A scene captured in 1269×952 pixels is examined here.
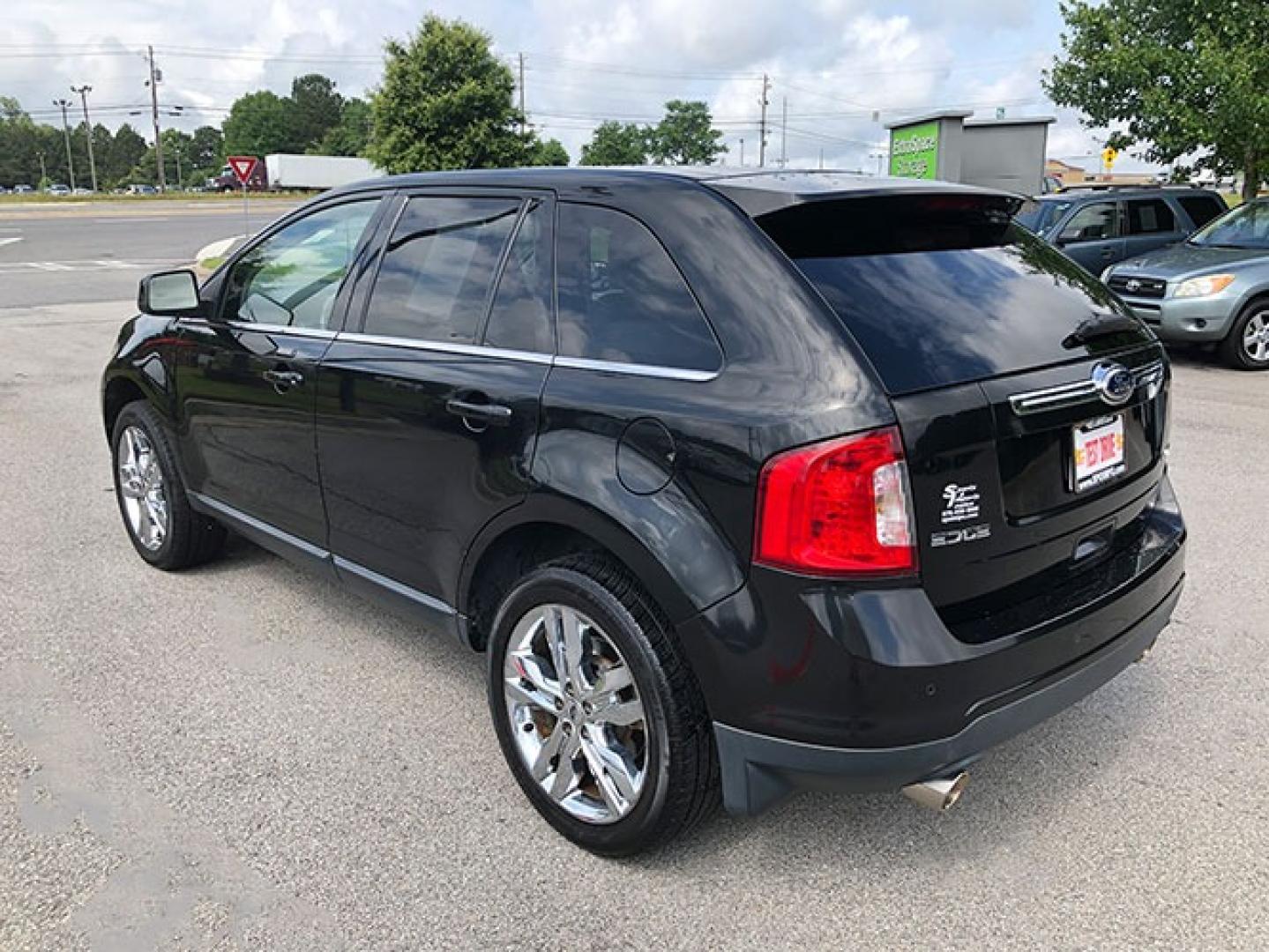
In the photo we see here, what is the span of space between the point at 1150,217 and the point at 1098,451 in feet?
42.4

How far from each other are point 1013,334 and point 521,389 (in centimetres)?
125

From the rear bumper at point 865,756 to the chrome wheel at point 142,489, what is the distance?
318cm

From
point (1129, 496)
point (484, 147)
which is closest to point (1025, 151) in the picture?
point (484, 147)

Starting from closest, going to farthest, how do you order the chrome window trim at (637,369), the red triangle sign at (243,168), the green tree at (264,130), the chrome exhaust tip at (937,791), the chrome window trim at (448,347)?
the chrome exhaust tip at (937,791)
the chrome window trim at (637,369)
the chrome window trim at (448,347)
the red triangle sign at (243,168)
the green tree at (264,130)

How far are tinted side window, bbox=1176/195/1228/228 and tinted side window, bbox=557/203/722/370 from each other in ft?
44.4

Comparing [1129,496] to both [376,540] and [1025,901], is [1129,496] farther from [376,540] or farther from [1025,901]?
[376,540]

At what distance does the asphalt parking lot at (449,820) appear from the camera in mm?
2484

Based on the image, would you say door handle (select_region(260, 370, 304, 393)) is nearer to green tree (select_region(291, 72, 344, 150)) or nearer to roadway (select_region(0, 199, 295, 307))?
roadway (select_region(0, 199, 295, 307))

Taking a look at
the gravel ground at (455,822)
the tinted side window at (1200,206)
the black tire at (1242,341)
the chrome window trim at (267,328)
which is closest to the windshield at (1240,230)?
the black tire at (1242,341)

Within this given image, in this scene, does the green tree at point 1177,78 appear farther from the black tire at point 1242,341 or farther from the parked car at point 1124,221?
the black tire at point 1242,341

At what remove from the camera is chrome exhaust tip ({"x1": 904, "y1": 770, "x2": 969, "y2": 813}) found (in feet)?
7.64

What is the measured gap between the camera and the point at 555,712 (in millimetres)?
2791

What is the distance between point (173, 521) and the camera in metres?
4.56

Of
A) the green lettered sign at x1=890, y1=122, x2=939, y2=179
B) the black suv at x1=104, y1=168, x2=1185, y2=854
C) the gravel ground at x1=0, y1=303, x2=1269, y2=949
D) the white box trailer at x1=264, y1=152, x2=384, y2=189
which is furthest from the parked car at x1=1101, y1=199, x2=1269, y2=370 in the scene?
the white box trailer at x1=264, y1=152, x2=384, y2=189
